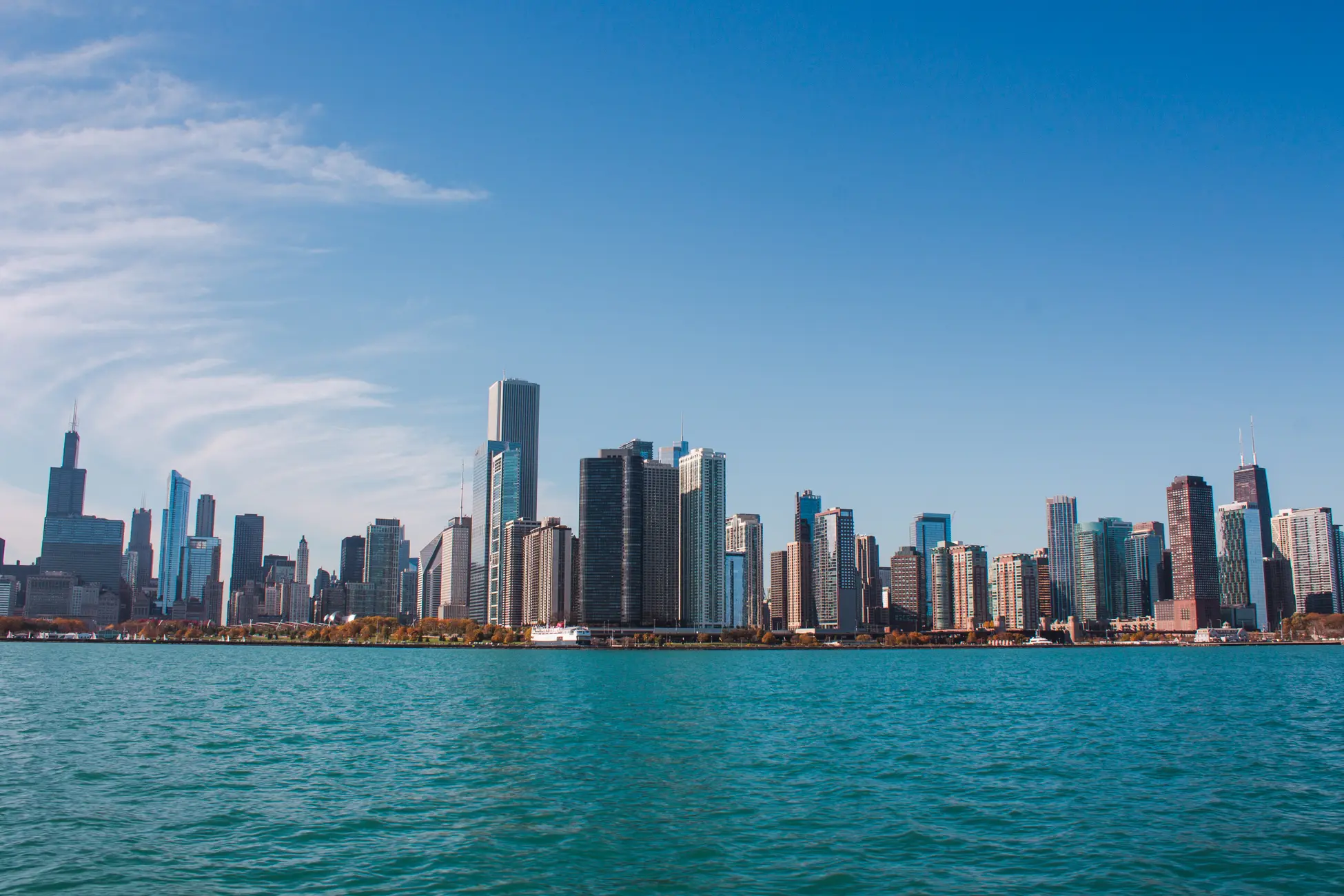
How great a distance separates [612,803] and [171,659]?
7422 inches

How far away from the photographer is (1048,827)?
1393 inches

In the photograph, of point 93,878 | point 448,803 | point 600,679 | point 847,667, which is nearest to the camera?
point 93,878

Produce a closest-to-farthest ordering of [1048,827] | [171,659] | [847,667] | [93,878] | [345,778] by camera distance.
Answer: [93,878], [1048,827], [345,778], [847,667], [171,659]

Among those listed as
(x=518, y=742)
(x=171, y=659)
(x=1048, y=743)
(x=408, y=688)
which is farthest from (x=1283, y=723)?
(x=171, y=659)

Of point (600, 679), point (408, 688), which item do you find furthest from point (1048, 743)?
point (600, 679)

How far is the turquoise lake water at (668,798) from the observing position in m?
29.2

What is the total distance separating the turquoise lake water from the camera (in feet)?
95.9

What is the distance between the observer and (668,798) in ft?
133

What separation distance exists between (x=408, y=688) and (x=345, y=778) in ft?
216

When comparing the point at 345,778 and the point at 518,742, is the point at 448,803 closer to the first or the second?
the point at 345,778

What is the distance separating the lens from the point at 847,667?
597ft

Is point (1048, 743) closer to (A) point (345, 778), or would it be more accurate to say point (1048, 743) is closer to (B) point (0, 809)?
(A) point (345, 778)

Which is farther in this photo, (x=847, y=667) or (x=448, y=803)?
(x=847, y=667)

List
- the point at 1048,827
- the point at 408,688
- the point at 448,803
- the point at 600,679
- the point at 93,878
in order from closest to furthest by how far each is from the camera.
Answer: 1. the point at 93,878
2. the point at 1048,827
3. the point at 448,803
4. the point at 408,688
5. the point at 600,679
